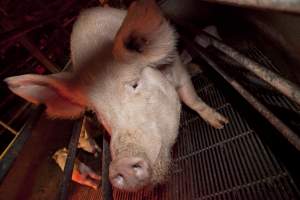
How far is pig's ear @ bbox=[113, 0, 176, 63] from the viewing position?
2.02 metres

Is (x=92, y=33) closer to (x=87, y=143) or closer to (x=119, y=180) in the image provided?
(x=119, y=180)

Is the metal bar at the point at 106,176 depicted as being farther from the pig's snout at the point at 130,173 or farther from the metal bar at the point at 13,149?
the metal bar at the point at 13,149

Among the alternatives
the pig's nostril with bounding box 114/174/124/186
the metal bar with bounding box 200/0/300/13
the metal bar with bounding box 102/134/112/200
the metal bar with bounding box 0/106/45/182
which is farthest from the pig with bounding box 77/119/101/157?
the metal bar with bounding box 200/0/300/13

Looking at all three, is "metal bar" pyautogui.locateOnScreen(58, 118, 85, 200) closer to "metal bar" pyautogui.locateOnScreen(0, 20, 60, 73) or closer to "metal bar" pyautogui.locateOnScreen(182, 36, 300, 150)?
"metal bar" pyautogui.locateOnScreen(182, 36, 300, 150)

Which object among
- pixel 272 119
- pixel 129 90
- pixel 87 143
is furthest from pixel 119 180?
pixel 87 143

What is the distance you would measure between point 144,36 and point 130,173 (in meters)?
1.14

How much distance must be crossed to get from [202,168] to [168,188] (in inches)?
17.3

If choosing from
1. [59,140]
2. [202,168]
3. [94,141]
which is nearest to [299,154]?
[202,168]

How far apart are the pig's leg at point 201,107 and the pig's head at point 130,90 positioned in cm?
43

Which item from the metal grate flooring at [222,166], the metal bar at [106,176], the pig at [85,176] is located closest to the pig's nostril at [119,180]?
the metal bar at [106,176]

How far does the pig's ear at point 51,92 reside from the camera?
2.41 m

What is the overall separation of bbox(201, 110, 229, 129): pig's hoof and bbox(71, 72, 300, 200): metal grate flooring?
0.21 ft

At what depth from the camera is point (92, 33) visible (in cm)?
305

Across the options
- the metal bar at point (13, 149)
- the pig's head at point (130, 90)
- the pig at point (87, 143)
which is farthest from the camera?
the pig at point (87, 143)
